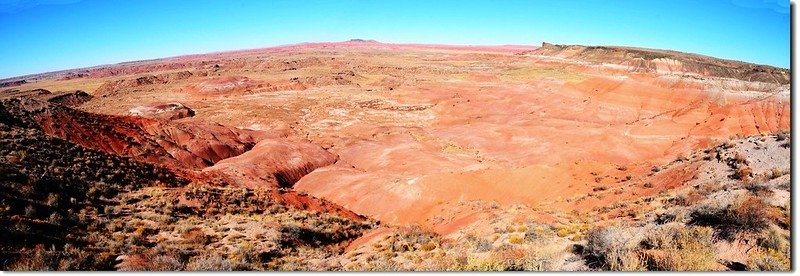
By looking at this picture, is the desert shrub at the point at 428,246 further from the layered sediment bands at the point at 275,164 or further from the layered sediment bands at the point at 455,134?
the layered sediment bands at the point at 275,164

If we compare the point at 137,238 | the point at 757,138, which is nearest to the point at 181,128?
the point at 137,238

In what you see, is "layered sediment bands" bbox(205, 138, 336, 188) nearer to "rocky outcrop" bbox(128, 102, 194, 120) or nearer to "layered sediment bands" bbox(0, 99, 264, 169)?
"layered sediment bands" bbox(0, 99, 264, 169)

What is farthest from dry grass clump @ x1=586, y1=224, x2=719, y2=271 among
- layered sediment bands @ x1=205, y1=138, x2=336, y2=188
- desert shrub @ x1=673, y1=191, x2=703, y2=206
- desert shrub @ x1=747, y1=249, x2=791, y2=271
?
layered sediment bands @ x1=205, y1=138, x2=336, y2=188

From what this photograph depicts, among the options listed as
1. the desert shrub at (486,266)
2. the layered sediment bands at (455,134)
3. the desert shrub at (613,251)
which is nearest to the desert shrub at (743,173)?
the layered sediment bands at (455,134)

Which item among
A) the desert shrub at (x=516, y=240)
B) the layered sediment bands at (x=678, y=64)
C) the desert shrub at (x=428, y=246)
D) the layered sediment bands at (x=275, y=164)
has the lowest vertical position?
the layered sediment bands at (x=275, y=164)

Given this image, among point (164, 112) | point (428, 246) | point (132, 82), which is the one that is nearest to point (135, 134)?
point (164, 112)

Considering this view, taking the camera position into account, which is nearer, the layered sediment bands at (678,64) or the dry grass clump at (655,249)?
the dry grass clump at (655,249)
